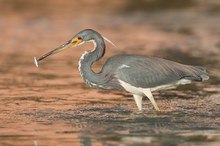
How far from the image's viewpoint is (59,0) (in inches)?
1172

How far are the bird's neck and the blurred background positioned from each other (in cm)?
47

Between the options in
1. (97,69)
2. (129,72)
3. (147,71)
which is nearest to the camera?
(129,72)

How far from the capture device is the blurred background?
387 inches

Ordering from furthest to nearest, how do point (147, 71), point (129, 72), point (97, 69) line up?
point (97, 69)
point (147, 71)
point (129, 72)

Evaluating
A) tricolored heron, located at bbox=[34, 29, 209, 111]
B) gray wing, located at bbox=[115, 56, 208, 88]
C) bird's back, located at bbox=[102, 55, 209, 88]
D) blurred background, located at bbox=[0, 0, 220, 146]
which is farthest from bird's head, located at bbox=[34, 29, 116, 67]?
blurred background, located at bbox=[0, 0, 220, 146]

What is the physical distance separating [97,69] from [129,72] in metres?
5.26

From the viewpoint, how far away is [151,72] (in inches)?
445

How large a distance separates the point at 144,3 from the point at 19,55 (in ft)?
33.3

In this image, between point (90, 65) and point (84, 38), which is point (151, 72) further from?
point (84, 38)

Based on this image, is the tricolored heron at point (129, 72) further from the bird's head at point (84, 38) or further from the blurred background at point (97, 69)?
the blurred background at point (97, 69)

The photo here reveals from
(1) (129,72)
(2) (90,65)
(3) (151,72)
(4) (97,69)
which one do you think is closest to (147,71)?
(3) (151,72)

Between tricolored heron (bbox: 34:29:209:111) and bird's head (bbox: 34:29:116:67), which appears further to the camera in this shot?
bird's head (bbox: 34:29:116:67)

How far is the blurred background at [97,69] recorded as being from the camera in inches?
387

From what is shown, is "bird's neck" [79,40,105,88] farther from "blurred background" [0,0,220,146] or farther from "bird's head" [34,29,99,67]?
"blurred background" [0,0,220,146]
